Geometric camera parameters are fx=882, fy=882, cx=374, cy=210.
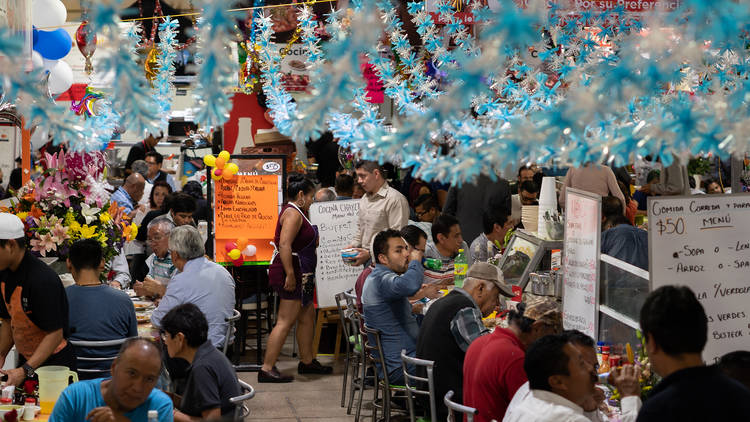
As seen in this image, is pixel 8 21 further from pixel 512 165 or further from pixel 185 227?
pixel 185 227

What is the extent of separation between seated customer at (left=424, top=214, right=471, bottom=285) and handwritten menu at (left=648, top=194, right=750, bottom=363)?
2.77 metres

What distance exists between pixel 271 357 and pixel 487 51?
6008 millimetres

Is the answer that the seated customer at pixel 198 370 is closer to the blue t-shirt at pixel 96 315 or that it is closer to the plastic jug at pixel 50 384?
the plastic jug at pixel 50 384

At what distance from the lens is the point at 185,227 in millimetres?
6285

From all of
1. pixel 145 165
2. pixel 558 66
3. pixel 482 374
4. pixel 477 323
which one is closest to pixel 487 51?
Result: pixel 482 374

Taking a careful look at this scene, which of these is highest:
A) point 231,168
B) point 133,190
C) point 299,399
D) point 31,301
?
point 231,168

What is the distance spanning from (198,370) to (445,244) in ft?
9.81

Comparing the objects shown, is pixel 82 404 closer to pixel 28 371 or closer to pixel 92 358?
pixel 28 371

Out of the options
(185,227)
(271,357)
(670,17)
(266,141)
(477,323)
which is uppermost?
(266,141)

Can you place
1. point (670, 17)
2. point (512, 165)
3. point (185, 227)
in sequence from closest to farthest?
point (670, 17) → point (512, 165) → point (185, 227)

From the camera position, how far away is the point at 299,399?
23.6 feet

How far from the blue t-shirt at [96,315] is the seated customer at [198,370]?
0.91 m

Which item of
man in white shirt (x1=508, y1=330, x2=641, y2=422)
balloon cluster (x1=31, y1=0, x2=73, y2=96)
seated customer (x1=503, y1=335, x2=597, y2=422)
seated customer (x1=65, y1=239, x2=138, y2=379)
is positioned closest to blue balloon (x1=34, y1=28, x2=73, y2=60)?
balloon cluster (x1=31, y1=0, x2=73, y2=96)

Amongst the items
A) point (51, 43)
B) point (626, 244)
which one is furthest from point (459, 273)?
point (51, 43)
